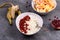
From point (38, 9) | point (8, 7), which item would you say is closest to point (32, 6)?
point (38, 9)

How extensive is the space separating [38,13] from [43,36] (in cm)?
16

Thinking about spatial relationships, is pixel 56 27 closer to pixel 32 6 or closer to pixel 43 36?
pixel 43 36

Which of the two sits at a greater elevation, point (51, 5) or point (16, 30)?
point (51, 5)

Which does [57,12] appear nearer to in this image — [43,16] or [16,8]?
[43,16]

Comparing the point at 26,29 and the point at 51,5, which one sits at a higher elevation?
the point at 51,5

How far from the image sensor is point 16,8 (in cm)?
106

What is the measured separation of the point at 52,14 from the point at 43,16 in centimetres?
6

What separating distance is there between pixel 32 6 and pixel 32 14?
0.20 feet

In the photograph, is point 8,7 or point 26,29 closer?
point 26,29

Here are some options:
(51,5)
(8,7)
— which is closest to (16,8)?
(8,7)

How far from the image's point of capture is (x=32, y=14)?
1.05m

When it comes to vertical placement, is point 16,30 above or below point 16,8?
below

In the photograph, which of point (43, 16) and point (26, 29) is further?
point (43, 16)

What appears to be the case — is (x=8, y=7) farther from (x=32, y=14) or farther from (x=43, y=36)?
(x=43, y=36)
